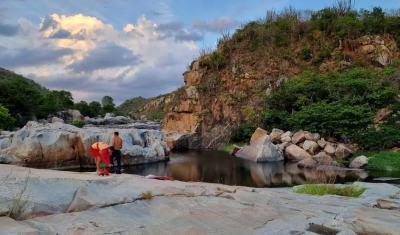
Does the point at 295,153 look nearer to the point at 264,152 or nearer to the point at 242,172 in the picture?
the point at 264,152

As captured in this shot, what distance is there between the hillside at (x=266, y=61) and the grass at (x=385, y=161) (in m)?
15.3

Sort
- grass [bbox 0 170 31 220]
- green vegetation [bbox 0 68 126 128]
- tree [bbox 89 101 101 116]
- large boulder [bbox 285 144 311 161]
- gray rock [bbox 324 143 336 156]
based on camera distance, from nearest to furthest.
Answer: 1. grass [bbox 0 170 31 220]
2. gray rock [bbox 324 143 336 156]
3. large boulder [bbox 285 144 311 161]
4. green vegetation [bbox 0 68 126 128]
5. tree [bbox 89 101 101 116]

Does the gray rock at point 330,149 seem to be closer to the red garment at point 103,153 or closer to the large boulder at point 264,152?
the large boulder at point 264,152

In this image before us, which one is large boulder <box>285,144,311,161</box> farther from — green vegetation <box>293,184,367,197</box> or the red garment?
the red garment

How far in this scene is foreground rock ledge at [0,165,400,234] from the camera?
215 inches

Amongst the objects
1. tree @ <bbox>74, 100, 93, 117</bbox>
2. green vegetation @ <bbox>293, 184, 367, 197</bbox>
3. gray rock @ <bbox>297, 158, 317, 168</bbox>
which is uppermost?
tree @ <bbox>74, 100, 93, 117</bbox>

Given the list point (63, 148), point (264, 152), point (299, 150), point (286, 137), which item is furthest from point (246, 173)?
point (63, 148)

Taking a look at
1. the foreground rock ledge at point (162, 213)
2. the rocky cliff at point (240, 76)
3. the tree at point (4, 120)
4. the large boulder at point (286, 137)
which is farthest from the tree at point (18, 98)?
the foreground rock ledge at point (162, 213)

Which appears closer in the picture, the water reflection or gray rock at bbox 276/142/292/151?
the water reflection

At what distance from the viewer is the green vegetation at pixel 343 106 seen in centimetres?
2653

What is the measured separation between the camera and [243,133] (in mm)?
37438

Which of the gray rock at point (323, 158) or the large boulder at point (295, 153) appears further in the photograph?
the large boulder at point (295, 153)

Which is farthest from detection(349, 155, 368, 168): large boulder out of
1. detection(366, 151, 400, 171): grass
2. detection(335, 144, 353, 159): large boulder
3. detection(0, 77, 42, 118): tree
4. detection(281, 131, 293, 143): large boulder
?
detection(0, 77, 42, 118): tree

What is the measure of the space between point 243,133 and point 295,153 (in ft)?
32.8
